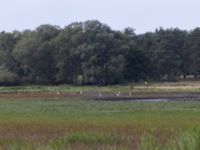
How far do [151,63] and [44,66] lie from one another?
64.0 feet

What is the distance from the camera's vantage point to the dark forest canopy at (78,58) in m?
105

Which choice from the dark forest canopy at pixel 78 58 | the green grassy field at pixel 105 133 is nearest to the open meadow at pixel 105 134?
the green grassy field at pixel 105 133

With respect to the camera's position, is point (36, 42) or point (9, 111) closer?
point (9, 111)

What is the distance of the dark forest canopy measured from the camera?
104562 millimetres

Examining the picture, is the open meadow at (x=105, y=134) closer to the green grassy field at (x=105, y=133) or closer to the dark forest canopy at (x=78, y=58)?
the green grassy field at (x=105, y=133)

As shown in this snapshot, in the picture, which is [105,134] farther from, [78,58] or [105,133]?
[78,58]

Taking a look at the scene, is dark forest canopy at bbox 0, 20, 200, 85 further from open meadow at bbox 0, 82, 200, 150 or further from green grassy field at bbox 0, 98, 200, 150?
green grassy field at bbox 0, 98, 200, 150

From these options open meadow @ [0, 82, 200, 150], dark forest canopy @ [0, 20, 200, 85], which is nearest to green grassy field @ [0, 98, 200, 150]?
open meadow @ [0, 82, 200, 150]

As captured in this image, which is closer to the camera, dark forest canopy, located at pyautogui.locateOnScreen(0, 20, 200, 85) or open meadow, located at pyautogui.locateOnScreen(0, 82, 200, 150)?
open meadow, located at pyautogui.locateOnScreen(0, 82, 200, 150)

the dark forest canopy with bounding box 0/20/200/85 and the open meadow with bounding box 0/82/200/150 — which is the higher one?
the dark forest canopy with bounding box 0/20/200/85

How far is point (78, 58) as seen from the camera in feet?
355

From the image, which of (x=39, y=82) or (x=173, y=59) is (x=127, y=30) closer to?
(x=173, y=59)

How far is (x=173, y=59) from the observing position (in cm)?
11881

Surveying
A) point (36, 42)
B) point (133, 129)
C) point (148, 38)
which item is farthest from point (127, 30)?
point (133, 129)
